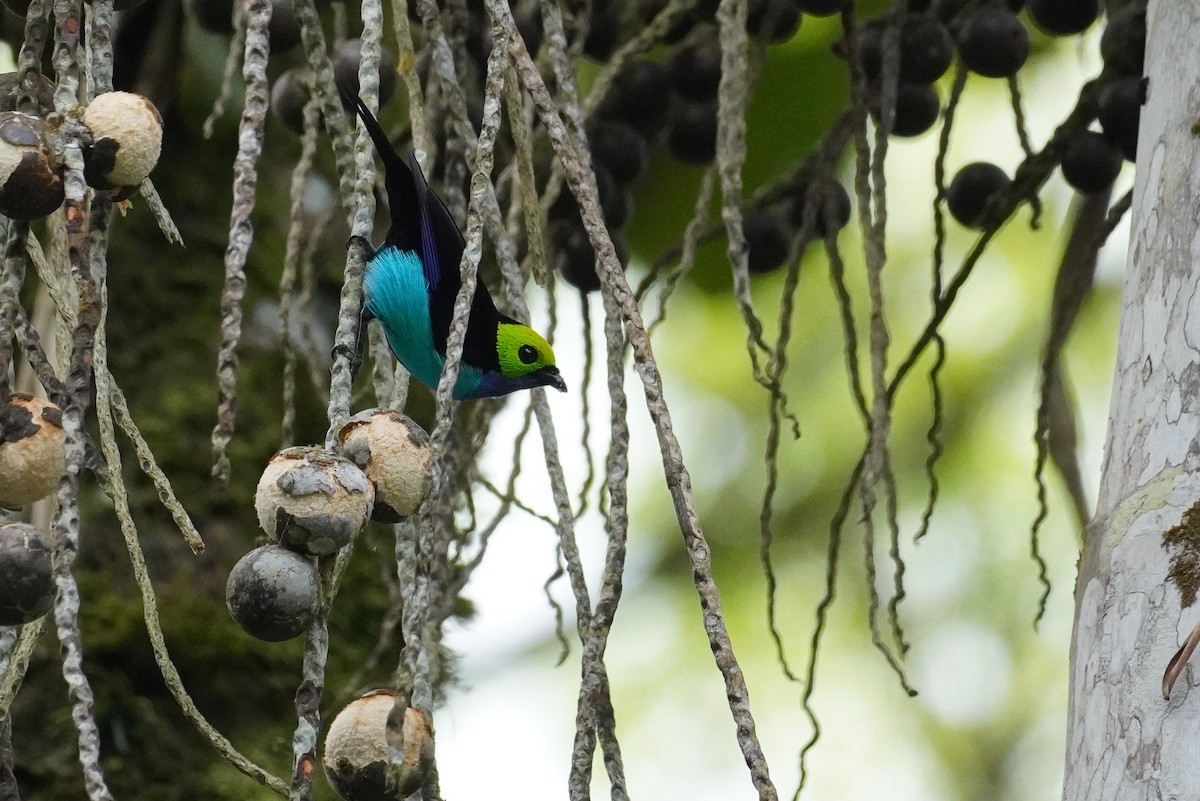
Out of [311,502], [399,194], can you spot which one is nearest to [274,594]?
[311,502]

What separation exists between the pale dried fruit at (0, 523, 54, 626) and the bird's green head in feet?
2.79

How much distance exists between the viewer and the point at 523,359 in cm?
188

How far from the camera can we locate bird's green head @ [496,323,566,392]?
1.81 metres

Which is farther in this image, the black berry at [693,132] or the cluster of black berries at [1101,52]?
the black berry at [693,132]

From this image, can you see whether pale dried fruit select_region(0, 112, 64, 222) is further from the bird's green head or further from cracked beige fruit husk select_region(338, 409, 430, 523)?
the bird's green head

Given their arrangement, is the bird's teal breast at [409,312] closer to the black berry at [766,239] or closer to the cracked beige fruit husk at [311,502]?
the black berry at [766,239]

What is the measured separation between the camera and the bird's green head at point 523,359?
5.95ft

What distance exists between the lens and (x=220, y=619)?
2219mm

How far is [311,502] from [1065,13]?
1.69 m

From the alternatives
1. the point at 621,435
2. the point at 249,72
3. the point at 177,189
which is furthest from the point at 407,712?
the point at 177,189

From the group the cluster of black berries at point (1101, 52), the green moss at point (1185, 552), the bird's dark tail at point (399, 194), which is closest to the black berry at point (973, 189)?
the cluster of black berries at point (1101, 52)

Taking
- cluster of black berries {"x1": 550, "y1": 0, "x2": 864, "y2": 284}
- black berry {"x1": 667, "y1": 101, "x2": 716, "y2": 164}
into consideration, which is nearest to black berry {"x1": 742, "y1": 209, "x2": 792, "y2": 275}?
cluster of black berries {"x1": 550, "y1": 0, "x2": 864, "y2": 284}

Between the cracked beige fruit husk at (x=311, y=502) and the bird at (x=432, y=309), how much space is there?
854 millimetres

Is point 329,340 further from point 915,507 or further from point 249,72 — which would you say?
point 915,507
